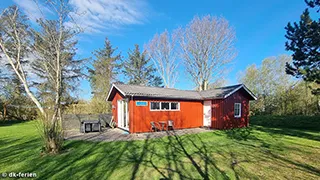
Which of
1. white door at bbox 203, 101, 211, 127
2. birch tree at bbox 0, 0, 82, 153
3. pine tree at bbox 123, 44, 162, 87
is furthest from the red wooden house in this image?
pine tree at bbox 123, 44, 162, 87

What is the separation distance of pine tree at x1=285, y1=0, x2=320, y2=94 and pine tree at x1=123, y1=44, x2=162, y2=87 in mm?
17705

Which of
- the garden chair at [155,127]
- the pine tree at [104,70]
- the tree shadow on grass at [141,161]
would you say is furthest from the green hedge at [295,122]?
the pine tree at [104,70]

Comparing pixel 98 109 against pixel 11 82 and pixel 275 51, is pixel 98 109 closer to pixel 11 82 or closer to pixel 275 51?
pixel 11 82

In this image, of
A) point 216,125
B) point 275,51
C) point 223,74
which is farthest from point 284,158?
point 275,51

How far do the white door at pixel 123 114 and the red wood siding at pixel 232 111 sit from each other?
6.49m

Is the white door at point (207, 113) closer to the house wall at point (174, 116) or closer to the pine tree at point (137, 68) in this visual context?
the house wall at point (174, 116)

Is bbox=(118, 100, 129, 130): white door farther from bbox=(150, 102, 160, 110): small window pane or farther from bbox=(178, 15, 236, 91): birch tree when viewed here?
bbox=(178, 15, 236, 91): birch tree

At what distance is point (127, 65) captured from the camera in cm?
2436

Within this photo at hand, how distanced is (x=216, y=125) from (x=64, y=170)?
9166 millimetres

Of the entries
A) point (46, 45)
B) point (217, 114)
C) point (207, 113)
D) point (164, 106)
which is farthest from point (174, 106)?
point (46, 45)

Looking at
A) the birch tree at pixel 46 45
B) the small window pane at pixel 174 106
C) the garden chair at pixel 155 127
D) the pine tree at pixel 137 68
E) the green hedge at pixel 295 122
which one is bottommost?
the green hedge at pixel 295 122

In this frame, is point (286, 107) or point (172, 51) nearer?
point (286, 107)

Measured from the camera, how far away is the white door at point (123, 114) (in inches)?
392

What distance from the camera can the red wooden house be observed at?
9008mm
